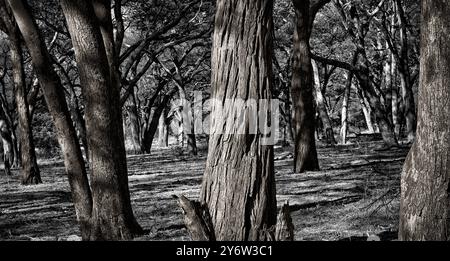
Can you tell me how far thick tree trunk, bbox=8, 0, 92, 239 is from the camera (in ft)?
23.2

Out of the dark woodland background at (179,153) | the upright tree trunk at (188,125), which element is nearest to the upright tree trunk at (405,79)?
the dark woodland background at (179,153)

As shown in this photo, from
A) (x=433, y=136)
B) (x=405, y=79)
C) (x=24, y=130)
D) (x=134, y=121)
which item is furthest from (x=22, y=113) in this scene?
(x=134, y=121)

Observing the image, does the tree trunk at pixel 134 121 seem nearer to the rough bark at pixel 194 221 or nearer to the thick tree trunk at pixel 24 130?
the thick tree trunk at pixel 24 130

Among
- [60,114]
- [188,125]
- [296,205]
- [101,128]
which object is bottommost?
[296,205]

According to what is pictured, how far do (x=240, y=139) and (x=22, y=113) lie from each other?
538 inches

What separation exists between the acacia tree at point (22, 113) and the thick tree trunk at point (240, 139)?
1300 cm

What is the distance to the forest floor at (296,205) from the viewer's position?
707 centimetres

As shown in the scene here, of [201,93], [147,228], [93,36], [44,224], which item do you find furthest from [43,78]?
[201,93]

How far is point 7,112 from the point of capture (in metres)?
32.9

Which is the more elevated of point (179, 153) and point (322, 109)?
point (322, 109)

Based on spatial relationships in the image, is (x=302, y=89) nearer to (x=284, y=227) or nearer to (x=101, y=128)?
(x=101, y=128)

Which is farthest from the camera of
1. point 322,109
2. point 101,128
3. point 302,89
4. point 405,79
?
point 322,109

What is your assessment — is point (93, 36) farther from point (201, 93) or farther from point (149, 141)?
point (201, 93)

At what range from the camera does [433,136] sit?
4754mm
